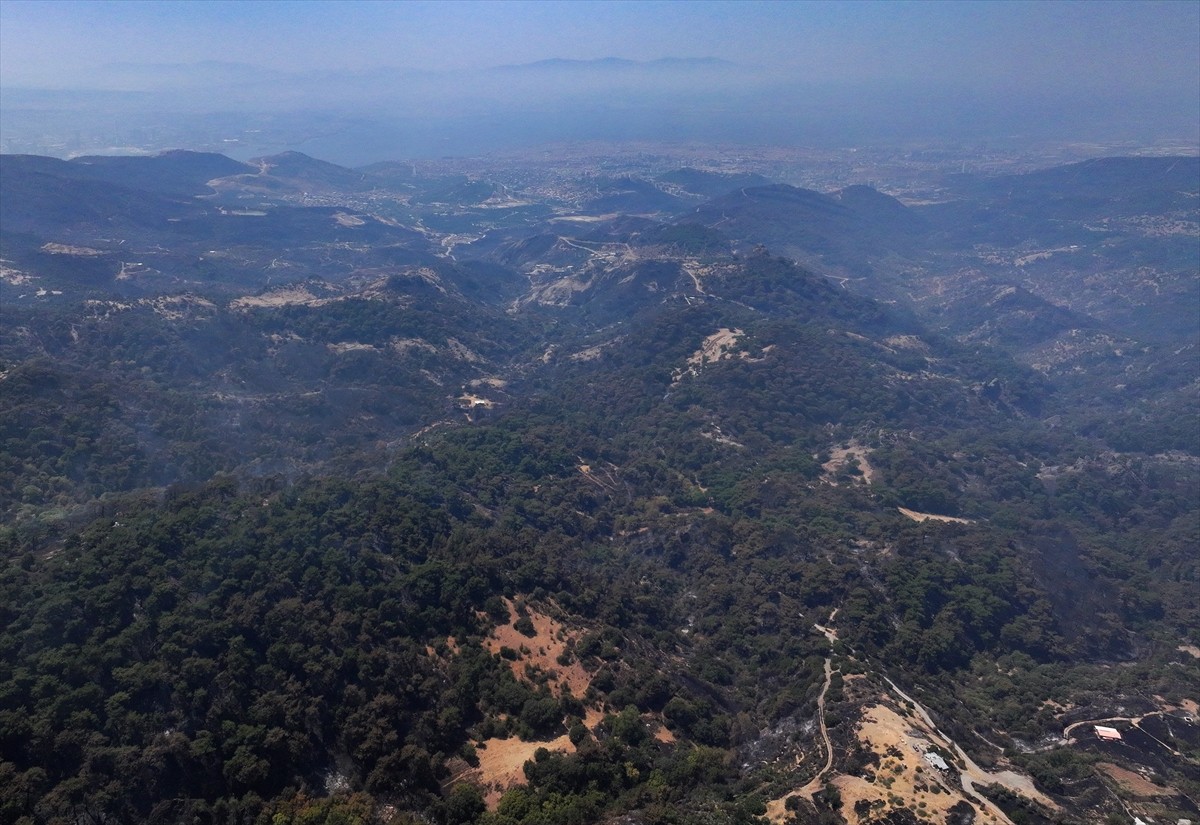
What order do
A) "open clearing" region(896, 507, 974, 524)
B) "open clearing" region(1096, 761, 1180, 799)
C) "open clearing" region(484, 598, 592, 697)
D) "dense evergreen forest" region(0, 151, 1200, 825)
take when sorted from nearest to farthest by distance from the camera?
"dense evergreen forest" region(0, 151, 1200, 825) → "open clearing" region(1096, 761, 1180, 799) → "open clearing" region(484, 598, 592, 697) → "open clearing" region(896, 507, 974, 524)

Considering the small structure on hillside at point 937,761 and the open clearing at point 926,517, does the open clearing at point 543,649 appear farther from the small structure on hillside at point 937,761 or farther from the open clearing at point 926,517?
the open clearing at point 926,517

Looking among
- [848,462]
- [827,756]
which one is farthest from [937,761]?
[848,462]

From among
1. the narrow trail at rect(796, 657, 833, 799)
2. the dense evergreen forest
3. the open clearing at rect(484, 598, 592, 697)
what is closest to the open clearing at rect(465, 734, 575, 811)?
the dense evergreen forest

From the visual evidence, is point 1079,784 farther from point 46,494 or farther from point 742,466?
point 46,494

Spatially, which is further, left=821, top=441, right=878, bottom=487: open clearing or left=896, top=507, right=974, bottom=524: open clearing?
left=821, top=441, right=878, bottom=487: open clearing

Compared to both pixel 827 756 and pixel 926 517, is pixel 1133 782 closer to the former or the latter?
pixel 827 756

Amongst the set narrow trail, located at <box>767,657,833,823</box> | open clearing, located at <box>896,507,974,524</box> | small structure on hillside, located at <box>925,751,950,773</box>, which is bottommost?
open clearing, located at <box>896,507,974,524</box>

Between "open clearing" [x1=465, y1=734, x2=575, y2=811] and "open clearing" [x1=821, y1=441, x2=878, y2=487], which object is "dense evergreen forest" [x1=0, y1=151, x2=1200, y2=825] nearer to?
"open clearing" [x1=465, y1=734, x2=575, y2=811]

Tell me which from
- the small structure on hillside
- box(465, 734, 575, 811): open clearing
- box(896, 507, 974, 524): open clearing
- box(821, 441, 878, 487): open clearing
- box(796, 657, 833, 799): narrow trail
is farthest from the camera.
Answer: box(821, 441, 878, 487): open clearing

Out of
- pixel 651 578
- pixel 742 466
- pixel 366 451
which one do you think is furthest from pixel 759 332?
pixel 366 451
